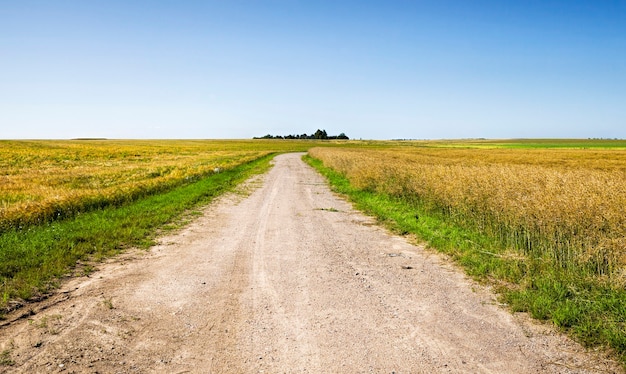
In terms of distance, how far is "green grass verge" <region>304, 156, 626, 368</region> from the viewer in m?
5.12

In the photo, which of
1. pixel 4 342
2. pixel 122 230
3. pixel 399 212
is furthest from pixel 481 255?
pixel 122 230

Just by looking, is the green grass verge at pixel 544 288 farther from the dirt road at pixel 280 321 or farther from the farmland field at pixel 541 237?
the dirt road at pixel 280 321

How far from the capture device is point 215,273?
7676 millimetres

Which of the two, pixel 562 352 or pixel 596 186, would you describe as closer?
pixel 562 352

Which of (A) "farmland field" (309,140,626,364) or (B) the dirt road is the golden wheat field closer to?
(A) "farmland field" (309,140,626,364)

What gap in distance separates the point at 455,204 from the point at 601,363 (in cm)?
814

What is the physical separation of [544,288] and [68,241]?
9691 mm

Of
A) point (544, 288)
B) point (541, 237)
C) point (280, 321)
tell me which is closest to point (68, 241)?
point (280, 321)

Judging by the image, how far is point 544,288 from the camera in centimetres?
642

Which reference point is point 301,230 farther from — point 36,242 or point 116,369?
point 116,369

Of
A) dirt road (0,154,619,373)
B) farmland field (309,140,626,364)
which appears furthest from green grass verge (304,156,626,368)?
dirt road (0,154,619,373)

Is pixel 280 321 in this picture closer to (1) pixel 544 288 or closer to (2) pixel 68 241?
(1) pixel 544 288

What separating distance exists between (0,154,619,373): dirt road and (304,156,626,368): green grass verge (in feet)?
1.11

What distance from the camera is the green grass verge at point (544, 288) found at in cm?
512
